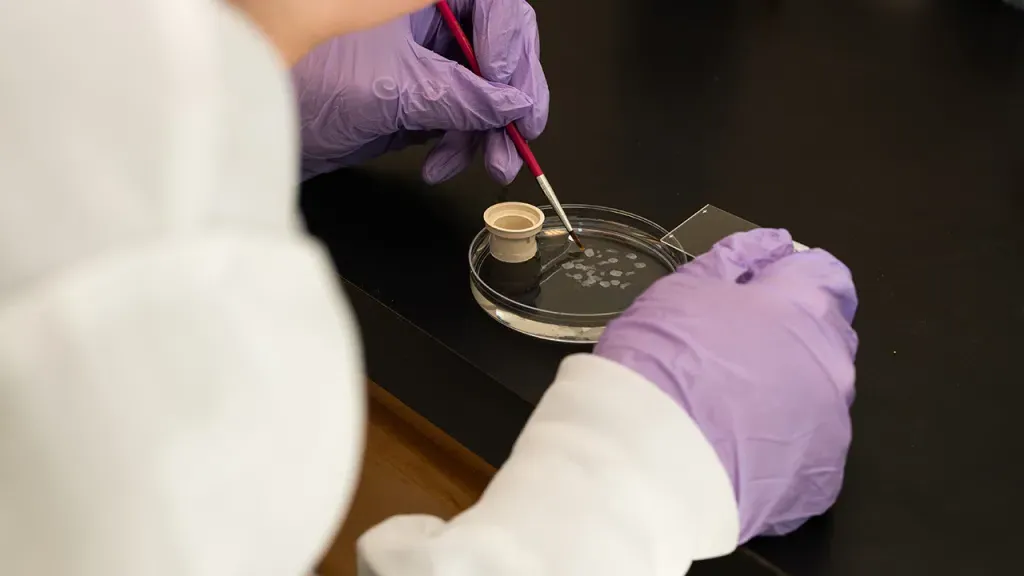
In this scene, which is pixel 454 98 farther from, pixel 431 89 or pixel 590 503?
pixel 590 503

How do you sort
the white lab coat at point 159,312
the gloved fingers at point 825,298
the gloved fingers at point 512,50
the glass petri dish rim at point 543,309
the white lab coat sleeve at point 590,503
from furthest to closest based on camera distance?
the gloved fingers at point 512,50 < the glass petri dish rim at point 543,309 < the gloved fingers at point 825,298 < the white lab coat sleeve at point 590,503 < the white lab coat at point 159,312

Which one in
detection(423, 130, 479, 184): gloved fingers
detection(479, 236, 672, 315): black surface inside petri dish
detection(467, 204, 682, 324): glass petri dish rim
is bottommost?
detection(479, 236, 672, 315): black surface inside petri dish

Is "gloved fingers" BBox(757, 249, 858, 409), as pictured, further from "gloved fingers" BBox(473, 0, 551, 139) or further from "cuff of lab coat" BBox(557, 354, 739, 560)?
"gloved fingers" BBox(473, 0, 551, 139)

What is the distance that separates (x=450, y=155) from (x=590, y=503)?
0.54 meters

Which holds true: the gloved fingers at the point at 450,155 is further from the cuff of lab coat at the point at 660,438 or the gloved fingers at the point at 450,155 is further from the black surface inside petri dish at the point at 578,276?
the cuff of lab coat at the point at 660,438

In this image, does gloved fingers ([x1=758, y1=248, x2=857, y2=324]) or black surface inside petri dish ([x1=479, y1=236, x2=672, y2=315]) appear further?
black surface inside petri dish ([x1=479, y1=236, x2=672, y2=315])

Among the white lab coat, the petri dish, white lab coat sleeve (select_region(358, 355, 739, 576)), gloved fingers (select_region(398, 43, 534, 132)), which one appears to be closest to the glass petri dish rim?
the petri dish

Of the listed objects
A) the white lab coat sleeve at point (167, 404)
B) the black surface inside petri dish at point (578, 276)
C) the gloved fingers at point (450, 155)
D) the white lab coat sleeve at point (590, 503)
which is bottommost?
the black surface inside petri dish at point (578, 276)

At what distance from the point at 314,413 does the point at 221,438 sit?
0.04m

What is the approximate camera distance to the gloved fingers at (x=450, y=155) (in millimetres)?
956

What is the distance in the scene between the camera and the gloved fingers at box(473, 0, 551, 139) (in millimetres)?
902

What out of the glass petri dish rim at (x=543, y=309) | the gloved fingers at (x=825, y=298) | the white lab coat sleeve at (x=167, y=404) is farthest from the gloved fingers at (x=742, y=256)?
the white lab coat sleeve at (x=167, y=404)

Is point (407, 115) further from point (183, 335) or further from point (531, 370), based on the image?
point (183, 335)

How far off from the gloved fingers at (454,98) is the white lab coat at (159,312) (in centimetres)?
58
